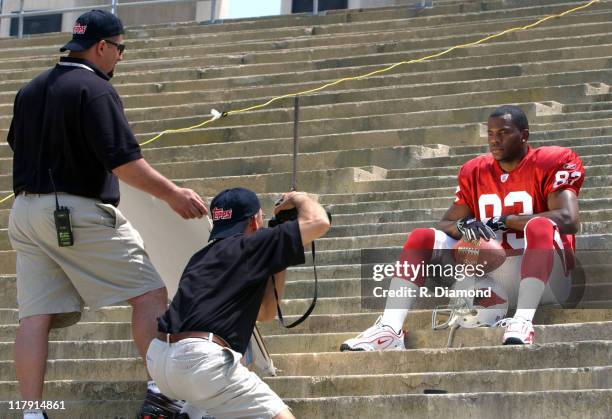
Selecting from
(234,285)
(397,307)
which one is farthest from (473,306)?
(234,285)

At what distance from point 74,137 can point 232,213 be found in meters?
0.74

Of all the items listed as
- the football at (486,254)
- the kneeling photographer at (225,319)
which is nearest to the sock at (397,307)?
the football at (486,254)

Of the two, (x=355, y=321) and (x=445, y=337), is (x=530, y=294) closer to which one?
(x=445, y=337)

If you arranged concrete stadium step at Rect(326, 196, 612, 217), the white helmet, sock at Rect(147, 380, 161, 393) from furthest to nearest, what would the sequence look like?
concrete stadium step at Rect(326, 196, 612, 217)
the white helmet
sock at Rect(147, 380, 161, 393)

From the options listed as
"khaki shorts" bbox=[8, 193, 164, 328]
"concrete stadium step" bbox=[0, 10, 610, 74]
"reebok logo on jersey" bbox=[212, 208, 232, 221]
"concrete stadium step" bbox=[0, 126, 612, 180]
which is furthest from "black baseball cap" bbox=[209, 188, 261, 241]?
"concrete stadium step" bbox=[0, 10, 610, 74]

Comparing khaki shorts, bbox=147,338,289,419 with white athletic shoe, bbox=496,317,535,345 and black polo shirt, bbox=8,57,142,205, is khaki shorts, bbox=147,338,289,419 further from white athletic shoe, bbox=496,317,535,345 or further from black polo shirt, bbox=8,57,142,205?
white athletic shoe, bbox=496,317,535,345

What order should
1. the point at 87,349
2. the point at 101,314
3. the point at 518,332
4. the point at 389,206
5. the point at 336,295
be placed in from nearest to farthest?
1. the point at 518,332
2. the point at 87,349
3. the point at 336,295
4. the point at 101,314
5. the point at 389,206

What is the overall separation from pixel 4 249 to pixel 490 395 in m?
4.54

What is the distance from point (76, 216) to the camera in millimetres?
5879

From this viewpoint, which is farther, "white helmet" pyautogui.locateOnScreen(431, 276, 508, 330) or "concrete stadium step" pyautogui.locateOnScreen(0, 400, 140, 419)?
"white helmet" pyautogui.locateOnScreen(431, 276, 508, 330)

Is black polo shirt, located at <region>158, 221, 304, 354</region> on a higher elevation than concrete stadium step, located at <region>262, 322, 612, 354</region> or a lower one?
higher

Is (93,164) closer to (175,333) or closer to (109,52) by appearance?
(109,52)

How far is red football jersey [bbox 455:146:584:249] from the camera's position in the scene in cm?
690

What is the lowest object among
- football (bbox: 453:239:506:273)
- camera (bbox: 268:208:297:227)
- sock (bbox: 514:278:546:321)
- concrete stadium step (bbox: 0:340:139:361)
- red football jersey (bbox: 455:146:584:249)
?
concrete stadium step (bbox: 0:340:139:361)
